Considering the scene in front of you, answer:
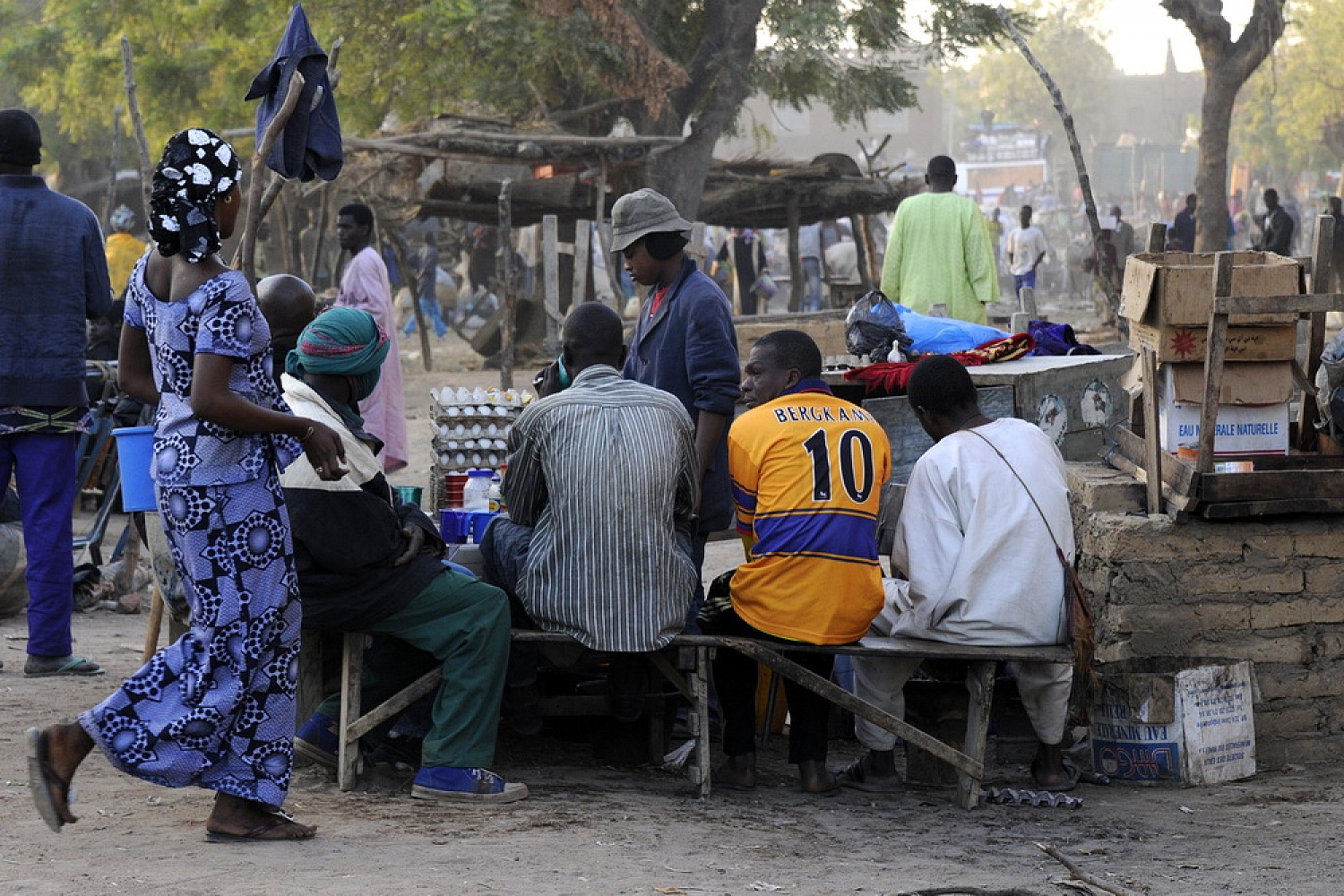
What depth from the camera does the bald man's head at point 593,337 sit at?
471cm

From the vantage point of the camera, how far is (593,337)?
471 centimetres

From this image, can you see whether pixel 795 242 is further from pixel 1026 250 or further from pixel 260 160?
pixel 260 160

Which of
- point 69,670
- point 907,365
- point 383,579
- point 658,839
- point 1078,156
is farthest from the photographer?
point 1078,156

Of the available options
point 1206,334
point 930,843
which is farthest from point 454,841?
point 1206,334

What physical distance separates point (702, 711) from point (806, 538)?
22.8 inches

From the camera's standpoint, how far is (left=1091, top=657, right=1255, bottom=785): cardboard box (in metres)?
5.08

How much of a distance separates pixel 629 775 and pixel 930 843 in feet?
3.58

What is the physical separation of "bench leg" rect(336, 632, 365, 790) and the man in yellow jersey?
1051 millimetres

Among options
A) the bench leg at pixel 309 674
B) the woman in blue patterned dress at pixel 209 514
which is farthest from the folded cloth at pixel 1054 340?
the woman in blue patterned dress at pixel 209 514

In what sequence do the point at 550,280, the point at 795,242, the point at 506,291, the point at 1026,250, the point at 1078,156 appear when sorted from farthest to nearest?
the point at 1026,250 < the point at 795,242 < the point at 550,280 < the point at 506,291 < the point at 1078,156

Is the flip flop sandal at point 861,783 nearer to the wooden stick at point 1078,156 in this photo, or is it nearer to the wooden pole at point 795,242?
the wooden stick at point 1078,156

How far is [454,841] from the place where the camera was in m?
3.99

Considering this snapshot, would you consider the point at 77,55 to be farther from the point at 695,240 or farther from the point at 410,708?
the point at 410,708

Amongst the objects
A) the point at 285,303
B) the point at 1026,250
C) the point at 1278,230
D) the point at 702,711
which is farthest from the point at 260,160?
the point at 1026,250
